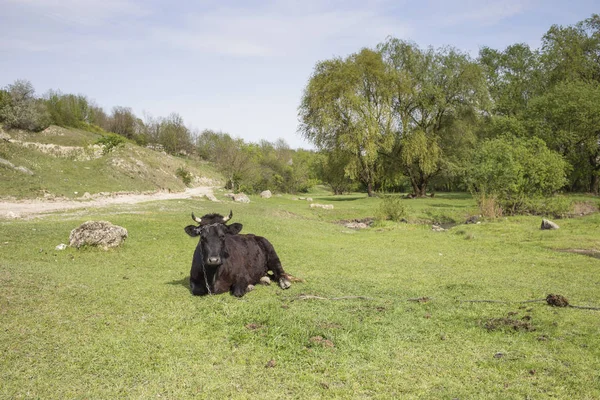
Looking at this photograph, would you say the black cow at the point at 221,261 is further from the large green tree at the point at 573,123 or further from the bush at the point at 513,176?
the large green tree at the point at 573,123

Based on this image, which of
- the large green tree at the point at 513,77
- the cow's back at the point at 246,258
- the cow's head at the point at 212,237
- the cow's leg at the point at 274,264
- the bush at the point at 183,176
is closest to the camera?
the cow's head at the point at 212,237

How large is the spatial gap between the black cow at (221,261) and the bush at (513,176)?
21220 millimetres

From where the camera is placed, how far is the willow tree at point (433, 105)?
43.2 m

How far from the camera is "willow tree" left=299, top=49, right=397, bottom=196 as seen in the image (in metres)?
43.2

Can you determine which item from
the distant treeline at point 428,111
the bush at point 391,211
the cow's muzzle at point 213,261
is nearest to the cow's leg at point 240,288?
the cow's muzzle at point 213,261

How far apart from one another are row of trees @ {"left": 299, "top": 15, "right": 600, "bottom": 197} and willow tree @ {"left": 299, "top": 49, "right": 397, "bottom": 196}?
4.2 inches

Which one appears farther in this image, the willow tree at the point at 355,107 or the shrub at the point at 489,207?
the willow tree at the point at 355,107

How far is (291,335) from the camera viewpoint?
5648 millimetres

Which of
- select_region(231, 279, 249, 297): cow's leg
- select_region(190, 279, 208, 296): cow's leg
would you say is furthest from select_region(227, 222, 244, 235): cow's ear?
select_region(190, 279, 208, 296): cow's leg

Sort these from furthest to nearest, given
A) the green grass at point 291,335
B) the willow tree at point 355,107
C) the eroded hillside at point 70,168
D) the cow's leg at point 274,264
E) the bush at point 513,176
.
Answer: the willow tree at point 355,107
the eroded hillside at point 70,168
the bush at point 513,176
the cow's leg at point 274,264
the green grass at point 291,335

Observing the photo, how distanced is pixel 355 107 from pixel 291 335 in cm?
3992

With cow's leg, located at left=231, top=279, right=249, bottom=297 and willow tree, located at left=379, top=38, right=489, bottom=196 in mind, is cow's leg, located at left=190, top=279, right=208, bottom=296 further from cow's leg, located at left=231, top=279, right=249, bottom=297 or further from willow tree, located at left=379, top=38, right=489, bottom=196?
willow tree, located at left=379, top=38, right=489, bottom=196

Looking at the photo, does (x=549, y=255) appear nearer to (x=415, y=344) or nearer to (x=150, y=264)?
(x=415, y=344)

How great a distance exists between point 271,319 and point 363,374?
73.4 inches
